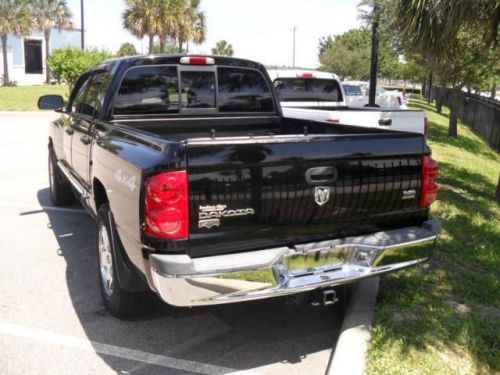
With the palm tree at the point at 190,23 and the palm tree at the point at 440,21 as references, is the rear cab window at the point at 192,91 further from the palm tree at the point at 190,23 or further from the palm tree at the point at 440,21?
the palm tree at the point at 190,23

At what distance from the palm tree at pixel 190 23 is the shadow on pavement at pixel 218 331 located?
114ft

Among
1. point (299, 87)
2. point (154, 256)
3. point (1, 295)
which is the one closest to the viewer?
point (154, 256)

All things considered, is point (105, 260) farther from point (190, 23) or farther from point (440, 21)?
point (190, 23)

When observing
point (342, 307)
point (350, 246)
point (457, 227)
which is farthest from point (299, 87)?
point (350, 246)

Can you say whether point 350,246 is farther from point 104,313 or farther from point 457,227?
point 457,227

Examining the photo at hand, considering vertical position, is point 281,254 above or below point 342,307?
above

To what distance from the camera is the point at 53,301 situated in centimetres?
461

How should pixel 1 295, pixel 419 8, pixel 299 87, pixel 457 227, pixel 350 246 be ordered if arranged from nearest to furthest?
1. pixel 350 246
2. pixel 1 295
3. pixel 457 227
4. pixel 419 8
5. pixel 299 87

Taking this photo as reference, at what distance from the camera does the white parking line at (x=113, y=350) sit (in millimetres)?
3602

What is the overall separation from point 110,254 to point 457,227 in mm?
4264

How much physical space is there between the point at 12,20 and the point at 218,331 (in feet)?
172

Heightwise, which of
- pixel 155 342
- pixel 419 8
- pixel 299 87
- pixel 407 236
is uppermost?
pixel 419 8

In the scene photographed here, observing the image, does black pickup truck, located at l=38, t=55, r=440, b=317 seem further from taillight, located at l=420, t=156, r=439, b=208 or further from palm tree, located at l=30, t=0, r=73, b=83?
palm tree, located at l=30, t=0, r=73, b=83

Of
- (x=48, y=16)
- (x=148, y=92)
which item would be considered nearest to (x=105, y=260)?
(x=148, y=92)
